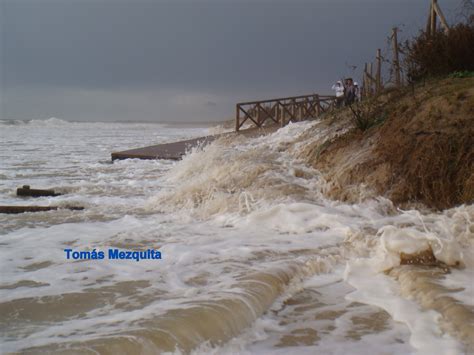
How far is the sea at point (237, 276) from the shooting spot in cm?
237

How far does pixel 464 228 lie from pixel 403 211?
0.65 m

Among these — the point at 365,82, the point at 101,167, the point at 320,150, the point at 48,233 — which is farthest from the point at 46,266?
the point at 365,82

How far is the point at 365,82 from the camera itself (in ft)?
60.0

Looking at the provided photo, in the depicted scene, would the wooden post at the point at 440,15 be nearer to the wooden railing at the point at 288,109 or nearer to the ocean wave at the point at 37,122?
the wooden railing at the point at 288,109

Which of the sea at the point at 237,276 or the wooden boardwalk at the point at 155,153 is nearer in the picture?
the sea at the point at 237,276

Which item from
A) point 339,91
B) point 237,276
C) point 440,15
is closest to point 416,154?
point 237,276

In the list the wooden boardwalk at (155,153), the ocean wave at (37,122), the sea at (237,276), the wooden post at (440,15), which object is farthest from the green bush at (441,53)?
the ocean wave at (37,122)

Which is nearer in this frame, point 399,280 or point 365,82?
point 399,280

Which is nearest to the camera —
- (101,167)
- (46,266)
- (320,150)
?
(46,266)

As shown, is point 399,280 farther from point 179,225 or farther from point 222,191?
point 222,191

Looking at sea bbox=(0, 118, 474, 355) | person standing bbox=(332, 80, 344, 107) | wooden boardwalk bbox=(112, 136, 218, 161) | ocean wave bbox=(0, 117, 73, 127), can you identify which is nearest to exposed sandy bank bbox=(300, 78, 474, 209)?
sea bbox=(0, 118, 474, 355)

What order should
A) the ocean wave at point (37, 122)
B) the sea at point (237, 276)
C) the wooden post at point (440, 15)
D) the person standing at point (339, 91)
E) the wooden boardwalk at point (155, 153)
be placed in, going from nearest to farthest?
the sea at point (237, 276) → the wooden post at point (440, 15) → the wooden boardwalk at point (155, 153) → the person standing at point (339, 91) → the ocean wave at point (37, 122)

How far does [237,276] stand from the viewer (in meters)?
3.24

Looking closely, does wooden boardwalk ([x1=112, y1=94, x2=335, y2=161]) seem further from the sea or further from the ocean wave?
the ocean wave
